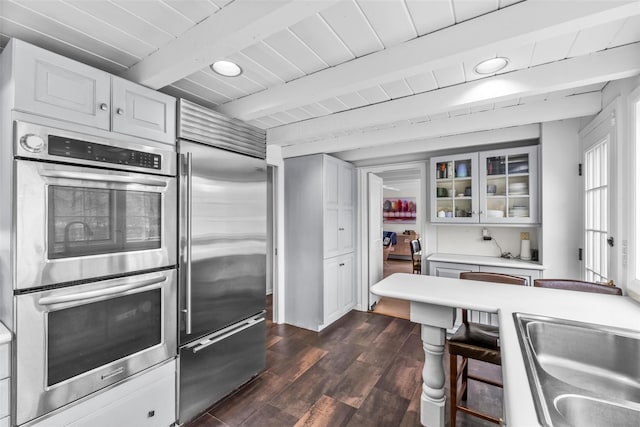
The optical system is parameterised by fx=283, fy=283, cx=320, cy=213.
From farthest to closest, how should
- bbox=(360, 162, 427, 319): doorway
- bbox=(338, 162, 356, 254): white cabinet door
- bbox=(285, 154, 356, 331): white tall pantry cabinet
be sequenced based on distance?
bbox=(360, 162, 427, 319): doorway → bbox=(338, 162, 356, 254): white cabinet door → bbox=(285, 154, 356, 331): white tall pantry cabinet

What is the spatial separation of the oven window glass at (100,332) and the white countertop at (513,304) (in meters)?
1.41

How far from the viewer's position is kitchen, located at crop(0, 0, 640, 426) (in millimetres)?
1249

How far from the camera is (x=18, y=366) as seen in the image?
4.14 feet

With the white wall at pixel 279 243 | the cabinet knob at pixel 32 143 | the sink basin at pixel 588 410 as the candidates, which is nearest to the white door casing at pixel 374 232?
the white wall at pixel 279 243

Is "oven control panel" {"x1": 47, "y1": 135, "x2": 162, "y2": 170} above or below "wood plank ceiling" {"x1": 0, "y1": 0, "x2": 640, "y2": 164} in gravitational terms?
below

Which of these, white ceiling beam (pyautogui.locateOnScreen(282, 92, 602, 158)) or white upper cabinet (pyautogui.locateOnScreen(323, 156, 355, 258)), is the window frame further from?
white upper cabinet (pyautogui.locateOnScreen(323, 156, 355, 258))

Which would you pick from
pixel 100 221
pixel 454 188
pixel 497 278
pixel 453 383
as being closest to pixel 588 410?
pixel 453 383

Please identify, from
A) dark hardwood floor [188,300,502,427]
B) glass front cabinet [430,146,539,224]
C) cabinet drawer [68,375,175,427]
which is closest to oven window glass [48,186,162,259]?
cabinet drawer [68,375,175,427]

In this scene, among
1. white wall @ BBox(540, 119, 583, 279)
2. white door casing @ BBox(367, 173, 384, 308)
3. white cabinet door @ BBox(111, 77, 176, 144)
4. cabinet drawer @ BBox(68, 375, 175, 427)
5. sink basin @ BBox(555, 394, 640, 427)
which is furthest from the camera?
white door casing @ BBox(367, 173, 384, 308)

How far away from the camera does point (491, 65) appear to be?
5.68 ft

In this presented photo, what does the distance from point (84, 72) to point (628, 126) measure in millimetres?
3084

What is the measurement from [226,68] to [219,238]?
1133 mm

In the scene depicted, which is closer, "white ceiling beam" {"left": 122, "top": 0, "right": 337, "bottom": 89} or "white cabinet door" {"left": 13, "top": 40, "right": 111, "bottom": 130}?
"white ceiling beam" {"left": 122, "top": 0, "right": 337, "bottom": 89}

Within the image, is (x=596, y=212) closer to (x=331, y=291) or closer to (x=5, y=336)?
(x=331, y=291)
